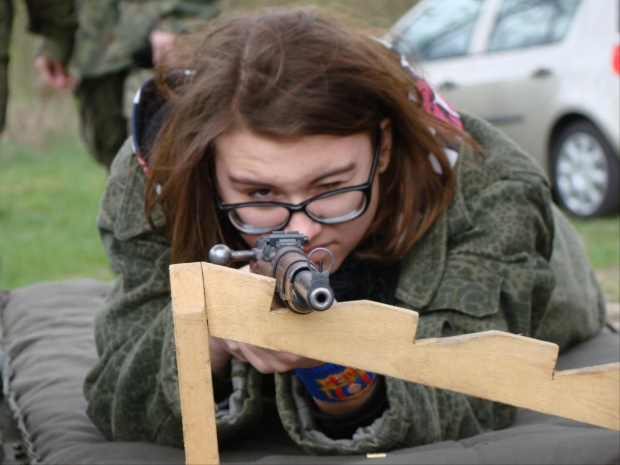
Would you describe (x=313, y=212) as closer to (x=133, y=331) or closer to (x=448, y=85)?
(x=133, y=331)

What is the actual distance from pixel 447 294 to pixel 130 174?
0.78m

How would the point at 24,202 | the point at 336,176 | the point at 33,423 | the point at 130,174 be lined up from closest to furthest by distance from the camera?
the point at 336,176 → the point at 130,174 → the point at 33,423 → the point at 24,202

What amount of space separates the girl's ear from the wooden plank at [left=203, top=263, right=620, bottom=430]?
0.82m

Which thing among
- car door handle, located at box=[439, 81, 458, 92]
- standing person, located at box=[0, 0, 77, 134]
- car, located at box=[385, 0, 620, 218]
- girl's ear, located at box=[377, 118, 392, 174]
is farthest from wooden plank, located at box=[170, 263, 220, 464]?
car door handle, located at box=[439, 81, 458, 92]

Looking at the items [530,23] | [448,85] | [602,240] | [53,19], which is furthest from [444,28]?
[53,19]

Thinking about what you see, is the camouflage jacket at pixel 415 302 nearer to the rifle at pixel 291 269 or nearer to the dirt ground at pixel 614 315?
the rifle at pixel 291 269

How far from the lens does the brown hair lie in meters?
2.05

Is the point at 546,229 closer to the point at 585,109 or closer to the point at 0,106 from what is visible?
the point at 0,106

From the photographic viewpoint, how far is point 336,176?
204 cm

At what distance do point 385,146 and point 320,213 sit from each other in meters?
0.27

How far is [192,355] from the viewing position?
1.37 m

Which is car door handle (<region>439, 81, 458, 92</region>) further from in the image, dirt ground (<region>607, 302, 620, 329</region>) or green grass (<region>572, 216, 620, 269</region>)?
dirt ground (<region>607, 302, 620, 329</region>)

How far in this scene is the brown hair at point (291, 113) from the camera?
6.73 feet

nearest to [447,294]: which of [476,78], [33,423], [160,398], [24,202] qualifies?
[160,398]
